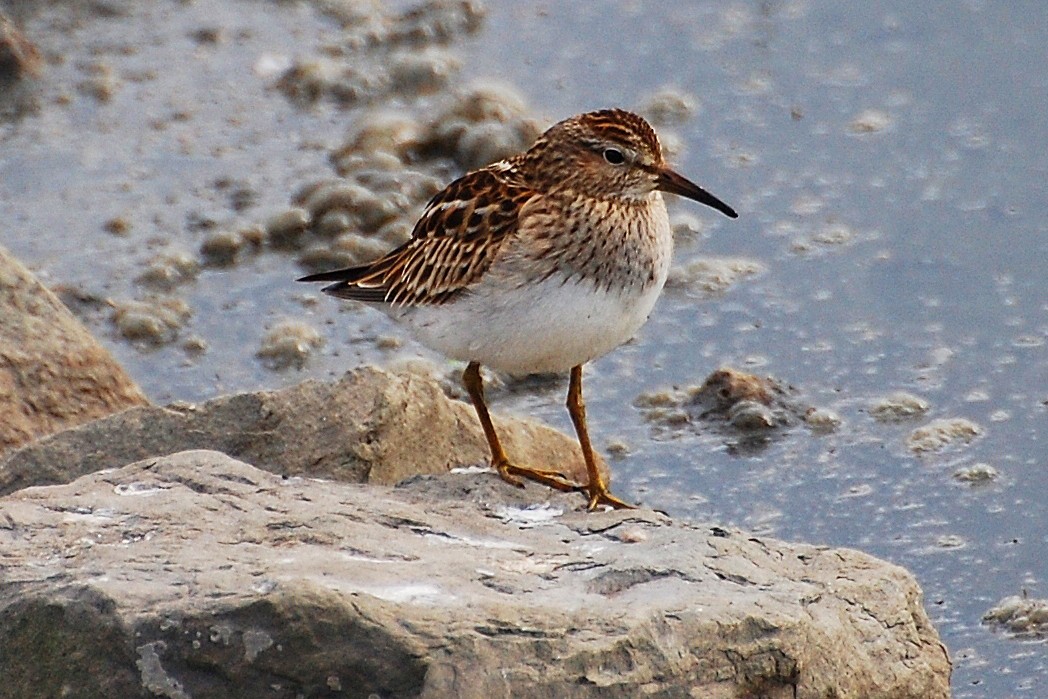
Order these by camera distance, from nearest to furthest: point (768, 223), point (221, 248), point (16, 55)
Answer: point (768, 223) < point (221, 248) < point (16, 55)

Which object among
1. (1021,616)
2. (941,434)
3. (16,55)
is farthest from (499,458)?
(16,55)

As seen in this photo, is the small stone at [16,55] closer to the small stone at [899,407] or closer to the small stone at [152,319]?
the small stone at [152,319]

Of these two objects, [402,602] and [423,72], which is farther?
[423,72]

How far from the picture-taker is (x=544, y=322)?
17.7ft

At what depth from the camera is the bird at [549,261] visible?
17.9ft

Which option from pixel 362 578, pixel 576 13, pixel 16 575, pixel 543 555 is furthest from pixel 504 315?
pixel 576 13

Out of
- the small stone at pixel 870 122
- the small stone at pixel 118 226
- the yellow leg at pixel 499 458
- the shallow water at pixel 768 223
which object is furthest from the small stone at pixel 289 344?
the small stone at pixel 870 122

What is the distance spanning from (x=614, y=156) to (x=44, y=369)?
2.27 m

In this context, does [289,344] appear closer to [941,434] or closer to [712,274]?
[712,274]

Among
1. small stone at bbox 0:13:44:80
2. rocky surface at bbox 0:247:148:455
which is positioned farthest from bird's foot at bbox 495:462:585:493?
small stone at bbox 0:13:44:80

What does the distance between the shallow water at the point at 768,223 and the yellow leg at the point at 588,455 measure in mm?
818

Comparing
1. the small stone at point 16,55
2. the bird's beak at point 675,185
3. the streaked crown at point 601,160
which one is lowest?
the small stone at point 16,55

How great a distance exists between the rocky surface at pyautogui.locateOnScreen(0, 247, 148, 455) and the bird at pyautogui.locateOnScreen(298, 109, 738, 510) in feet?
4.30

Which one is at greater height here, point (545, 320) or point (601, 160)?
point (601, 160)
